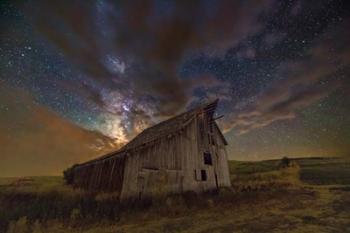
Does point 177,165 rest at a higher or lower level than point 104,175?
higher

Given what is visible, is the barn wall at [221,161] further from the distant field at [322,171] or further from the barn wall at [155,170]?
the distant field at [322,171]

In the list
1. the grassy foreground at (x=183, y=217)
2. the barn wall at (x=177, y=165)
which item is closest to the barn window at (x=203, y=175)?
the barn wall at (x=177, y=165)

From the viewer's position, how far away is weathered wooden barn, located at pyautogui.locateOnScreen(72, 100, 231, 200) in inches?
579

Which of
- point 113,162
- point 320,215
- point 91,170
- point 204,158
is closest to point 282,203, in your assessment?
point 320,215

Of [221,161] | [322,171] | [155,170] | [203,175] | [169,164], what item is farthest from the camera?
[322,171]

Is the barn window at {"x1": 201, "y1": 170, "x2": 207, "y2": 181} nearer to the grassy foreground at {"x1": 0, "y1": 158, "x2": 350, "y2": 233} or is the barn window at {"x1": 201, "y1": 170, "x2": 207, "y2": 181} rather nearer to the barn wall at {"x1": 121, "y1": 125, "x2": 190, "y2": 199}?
the barn wall at {"x1": 121, "y1": 125, "x2": 190, "y2": 199}

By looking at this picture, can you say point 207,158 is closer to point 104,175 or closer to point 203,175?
point 203,175

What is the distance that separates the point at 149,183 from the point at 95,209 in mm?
3910

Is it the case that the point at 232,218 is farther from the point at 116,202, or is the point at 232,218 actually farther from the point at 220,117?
the point at 220,117

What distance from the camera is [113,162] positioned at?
16.4 m

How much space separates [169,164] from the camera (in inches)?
629

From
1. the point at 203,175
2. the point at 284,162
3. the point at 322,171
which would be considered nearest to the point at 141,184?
the point at 203,175

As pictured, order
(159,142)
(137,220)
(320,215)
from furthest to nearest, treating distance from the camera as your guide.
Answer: (159,142) < (137,220) < (320,215)

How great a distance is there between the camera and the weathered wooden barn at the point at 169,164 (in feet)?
48.2
